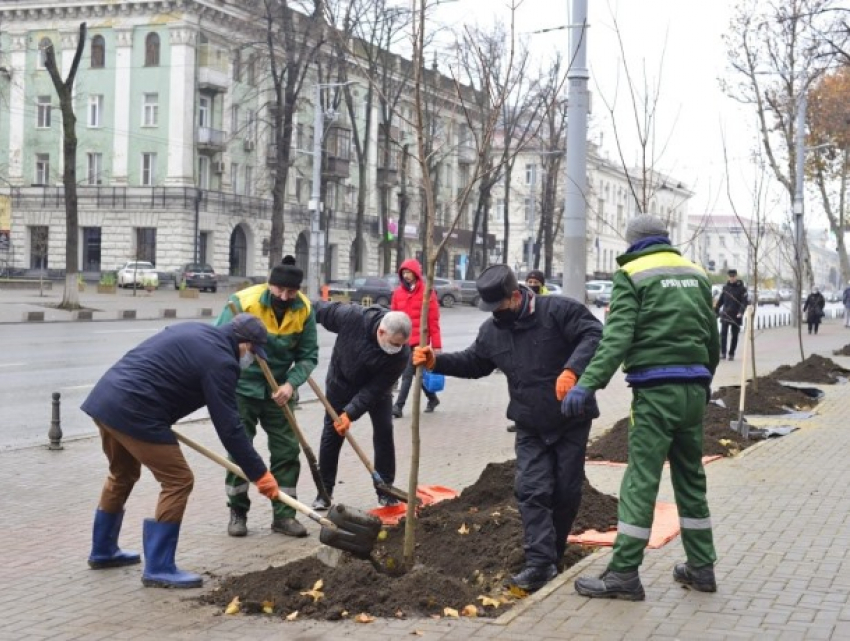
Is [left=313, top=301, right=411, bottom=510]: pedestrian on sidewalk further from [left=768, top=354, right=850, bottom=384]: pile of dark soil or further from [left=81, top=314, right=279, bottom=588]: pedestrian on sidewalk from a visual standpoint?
[left=768, top=354, right=850, bottom=384]: pile of dark soil

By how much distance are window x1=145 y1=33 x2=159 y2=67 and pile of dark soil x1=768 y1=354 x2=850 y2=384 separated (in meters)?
44.5

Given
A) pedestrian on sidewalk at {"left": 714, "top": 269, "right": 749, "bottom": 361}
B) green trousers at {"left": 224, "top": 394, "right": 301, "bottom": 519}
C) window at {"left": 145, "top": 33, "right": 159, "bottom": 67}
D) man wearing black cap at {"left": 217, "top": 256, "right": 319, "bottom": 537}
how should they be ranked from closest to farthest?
man wearing black cap at {"left": 217, "top": 256, "right": 319, "bottom": 537}, green trousers at {"left": 224, "top": 394, "right": 301, "bottom": 519}, pedestrian on sidewalk at {"left": 714, "top": 269, "right": 749, "bottom": 361}, window at {"left": 145, "top": 33, "right": 159, "bottom": 67}

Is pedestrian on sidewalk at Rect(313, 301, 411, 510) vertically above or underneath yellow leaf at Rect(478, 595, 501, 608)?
above

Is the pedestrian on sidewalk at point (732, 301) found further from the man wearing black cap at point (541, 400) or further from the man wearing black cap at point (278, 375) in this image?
the man wearing black cap at point (541, 400)

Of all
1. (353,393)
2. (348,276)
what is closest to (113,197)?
(348,276)

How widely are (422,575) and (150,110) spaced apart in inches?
2165

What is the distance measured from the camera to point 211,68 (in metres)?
57.7

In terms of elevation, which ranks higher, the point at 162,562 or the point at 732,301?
the point at 732,301

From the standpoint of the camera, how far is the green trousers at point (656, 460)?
545 cm

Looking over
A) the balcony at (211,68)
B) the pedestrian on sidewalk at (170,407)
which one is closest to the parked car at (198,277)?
the balcony at (211,68)

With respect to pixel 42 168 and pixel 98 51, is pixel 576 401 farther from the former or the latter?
pixel 42 168

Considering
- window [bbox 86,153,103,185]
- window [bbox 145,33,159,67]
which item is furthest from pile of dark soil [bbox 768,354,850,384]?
window [bbox 86,153,103,185]

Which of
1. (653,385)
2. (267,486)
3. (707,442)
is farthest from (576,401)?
(707,442)

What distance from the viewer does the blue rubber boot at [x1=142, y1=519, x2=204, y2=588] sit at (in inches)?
230
